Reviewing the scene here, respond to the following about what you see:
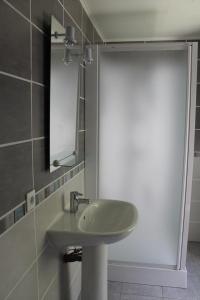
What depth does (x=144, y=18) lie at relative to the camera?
2352mm

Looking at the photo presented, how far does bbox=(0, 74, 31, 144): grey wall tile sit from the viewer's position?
98 centimetres

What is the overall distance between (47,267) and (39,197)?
438 mm

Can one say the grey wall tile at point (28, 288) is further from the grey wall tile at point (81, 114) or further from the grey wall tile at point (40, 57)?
the grey wall tile at point (81, 114)

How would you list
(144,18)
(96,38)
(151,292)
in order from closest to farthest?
1. (151,292)
2. (144,18)
3. (96,38)

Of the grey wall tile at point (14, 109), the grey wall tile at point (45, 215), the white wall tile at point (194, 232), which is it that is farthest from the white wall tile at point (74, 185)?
the white wall tile at point (194, 232)

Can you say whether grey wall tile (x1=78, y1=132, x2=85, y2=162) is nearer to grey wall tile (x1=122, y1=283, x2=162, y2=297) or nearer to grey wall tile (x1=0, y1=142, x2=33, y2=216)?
grey wall tile (x1=0, y1=142, x2=33, y2=216)

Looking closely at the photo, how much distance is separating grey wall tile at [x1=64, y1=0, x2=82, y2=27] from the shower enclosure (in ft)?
0.96

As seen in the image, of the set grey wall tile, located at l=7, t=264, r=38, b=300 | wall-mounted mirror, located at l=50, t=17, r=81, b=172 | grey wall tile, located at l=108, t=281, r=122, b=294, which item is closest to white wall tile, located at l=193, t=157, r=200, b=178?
grey wall tile, located at l=108, t=281, r=122, b=294

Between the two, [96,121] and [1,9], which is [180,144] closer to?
[96,121]

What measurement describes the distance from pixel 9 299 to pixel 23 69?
92cm

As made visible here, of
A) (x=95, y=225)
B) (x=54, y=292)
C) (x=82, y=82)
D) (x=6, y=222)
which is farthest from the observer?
(x=82, y=82)

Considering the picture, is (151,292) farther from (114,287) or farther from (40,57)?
(40,57)

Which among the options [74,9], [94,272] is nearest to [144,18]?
[74,9]

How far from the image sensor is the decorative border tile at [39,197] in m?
1.01
